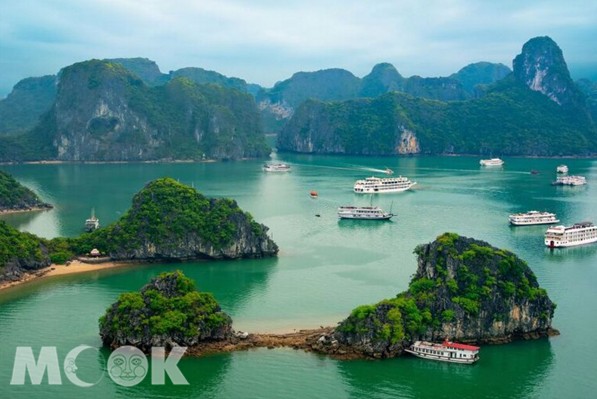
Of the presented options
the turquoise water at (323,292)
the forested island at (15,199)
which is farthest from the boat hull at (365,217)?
the forested island at (15,199)

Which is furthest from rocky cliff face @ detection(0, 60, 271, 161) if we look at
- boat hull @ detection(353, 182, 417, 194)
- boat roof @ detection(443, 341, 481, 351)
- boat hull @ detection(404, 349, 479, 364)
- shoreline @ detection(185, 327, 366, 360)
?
boat roof @ detection(443, 341, 481, 351)

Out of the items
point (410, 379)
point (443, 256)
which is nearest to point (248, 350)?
point (410, 379)

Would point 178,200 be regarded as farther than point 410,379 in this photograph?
Yes

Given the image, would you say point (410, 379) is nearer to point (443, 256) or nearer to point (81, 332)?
point (443, 256)

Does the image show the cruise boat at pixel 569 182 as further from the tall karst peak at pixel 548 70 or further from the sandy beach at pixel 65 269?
the tall karst peak at pixel 548 70

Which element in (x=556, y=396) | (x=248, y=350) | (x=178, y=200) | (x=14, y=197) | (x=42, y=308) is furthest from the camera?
(x=14, y=197)

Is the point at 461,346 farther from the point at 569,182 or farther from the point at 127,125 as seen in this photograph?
the point at 127,125
